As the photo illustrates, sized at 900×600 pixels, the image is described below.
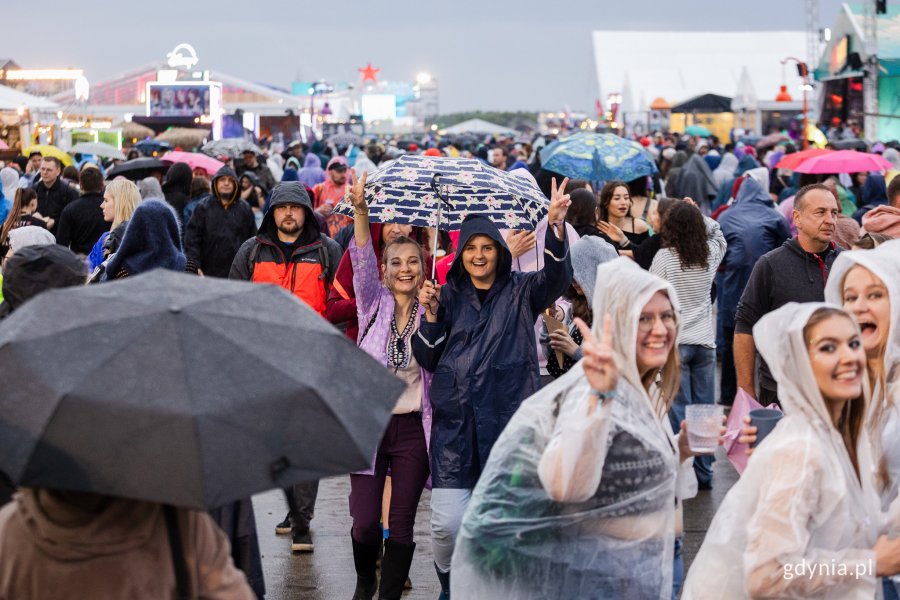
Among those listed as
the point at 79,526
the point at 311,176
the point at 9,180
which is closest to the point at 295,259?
the point at 79,526

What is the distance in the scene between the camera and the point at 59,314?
2887 mm

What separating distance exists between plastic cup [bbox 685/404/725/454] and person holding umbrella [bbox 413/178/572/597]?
55.0 inches

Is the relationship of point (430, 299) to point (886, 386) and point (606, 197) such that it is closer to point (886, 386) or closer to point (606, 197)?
point (886, 386)

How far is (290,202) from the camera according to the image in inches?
289

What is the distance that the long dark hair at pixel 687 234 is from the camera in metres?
8.55

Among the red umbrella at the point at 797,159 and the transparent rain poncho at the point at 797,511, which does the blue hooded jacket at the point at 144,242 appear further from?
the red umbrella at the point at 797,159

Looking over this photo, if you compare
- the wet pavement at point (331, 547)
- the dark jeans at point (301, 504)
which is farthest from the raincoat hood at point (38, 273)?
the dark jeans at point (301, 504)

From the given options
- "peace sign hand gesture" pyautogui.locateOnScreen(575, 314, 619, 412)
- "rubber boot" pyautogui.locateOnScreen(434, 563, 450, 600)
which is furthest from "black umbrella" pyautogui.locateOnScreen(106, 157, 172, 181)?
"peace sign hand gesture" pyautogui.locateOnScreen(575, 314, 619, 412)

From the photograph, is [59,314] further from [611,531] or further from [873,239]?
[873,239]

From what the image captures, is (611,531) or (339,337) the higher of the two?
(339,337)

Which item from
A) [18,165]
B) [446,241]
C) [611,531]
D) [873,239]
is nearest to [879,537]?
[611,531]

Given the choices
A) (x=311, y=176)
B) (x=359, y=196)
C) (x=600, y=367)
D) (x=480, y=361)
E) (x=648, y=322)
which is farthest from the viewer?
(x=311, y=176)

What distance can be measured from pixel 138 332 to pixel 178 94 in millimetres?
42559

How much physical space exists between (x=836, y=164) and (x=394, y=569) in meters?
8.38
